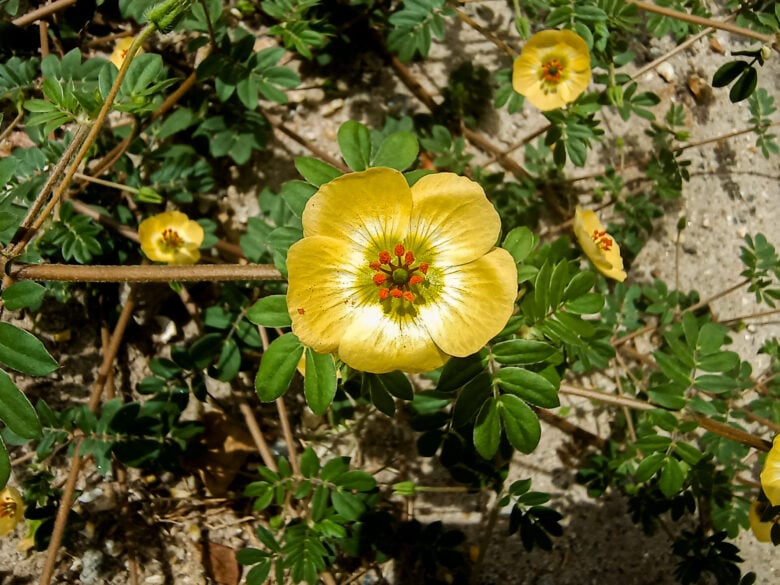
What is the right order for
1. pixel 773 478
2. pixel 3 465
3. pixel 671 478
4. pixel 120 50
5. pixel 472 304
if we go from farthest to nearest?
pixel 120 50
pixel 671 478
pixel 773 478
pixel 472 304
pixel 3 465

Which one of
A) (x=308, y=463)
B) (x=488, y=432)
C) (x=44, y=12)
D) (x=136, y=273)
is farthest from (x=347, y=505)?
(x=44, y=12)

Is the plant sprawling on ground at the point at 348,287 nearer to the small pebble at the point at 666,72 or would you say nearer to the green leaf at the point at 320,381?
the green leaf at the point at 320,381

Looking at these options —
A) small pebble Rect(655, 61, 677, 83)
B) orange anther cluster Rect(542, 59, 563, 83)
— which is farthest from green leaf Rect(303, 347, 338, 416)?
small pebble Rect(655, 61, 677, 83)

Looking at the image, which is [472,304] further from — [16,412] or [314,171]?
[16,412]

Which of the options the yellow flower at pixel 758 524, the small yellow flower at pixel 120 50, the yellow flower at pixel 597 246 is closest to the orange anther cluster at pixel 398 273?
the yellow flower at pixel 597 246

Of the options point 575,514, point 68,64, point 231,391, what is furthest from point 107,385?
point 575,514

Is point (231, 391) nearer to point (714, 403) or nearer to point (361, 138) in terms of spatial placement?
point (361, 138)
